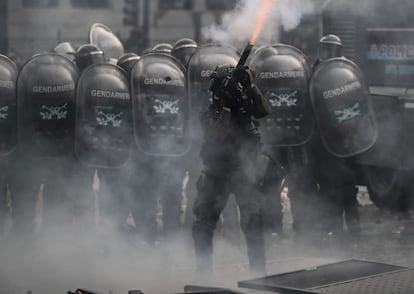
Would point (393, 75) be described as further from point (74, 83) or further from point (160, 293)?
point (160, 293)

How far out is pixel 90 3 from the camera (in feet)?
90.4

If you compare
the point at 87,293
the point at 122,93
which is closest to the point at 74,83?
the point at 122,93

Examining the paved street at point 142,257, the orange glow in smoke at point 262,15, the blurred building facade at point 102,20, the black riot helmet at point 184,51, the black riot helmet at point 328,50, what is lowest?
the paved street at point 142,257

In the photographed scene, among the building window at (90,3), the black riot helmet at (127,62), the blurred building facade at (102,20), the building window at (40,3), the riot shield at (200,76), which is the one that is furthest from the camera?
the building window at (90,3)

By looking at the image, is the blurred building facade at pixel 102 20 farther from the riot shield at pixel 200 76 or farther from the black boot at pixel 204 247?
the black boot at pixel 204 247

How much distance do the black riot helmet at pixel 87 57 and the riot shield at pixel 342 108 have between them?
7.06 ft

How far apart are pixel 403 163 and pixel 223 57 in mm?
2308

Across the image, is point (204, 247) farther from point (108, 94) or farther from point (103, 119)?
point (108, 94)

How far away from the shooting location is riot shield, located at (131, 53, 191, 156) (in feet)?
31.6

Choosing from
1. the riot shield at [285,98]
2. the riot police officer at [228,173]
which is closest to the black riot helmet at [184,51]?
the riot shield at [285,98]

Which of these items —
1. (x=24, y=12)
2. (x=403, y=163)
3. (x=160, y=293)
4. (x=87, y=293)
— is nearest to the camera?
(x=87, y=293)

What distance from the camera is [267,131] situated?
9.74 metres

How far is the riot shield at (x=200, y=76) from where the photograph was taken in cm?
977

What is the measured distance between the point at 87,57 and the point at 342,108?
102 inches
